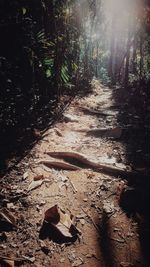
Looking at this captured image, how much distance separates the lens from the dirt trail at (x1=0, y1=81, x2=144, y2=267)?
3.29 metres

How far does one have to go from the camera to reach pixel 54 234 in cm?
361

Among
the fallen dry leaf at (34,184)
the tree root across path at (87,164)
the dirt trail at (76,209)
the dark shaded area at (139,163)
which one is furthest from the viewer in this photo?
the tree root across path at (87,164)

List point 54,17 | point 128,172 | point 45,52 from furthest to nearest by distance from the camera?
point 54,17, point 45,52, point 128,172

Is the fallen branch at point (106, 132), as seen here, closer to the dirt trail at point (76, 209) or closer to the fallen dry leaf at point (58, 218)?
the dirt trail at point (76, 209)

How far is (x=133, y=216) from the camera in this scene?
401cm

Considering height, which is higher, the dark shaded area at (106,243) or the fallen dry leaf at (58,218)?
the fallen dry leaf at (58,218)

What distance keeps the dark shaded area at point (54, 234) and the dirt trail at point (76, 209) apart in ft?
0.20

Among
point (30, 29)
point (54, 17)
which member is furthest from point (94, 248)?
point (54, 17)

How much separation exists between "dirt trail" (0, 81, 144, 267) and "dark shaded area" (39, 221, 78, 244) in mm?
62

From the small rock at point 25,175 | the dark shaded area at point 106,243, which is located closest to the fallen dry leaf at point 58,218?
the dark shaded area at point 106,243

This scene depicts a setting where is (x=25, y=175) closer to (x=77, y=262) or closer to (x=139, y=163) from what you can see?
(x=77, y=262)

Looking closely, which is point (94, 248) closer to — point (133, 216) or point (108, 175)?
point (133, 216)

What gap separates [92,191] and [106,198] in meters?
0.30

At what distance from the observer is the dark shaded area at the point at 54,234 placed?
3518mm
